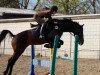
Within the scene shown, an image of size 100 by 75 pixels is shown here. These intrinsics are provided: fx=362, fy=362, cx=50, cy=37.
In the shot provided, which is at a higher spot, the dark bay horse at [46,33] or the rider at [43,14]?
the rider at [43,14]

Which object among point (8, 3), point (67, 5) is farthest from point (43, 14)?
point (8, 3)

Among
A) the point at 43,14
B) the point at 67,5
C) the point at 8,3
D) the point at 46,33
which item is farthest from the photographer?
the point at 8,3

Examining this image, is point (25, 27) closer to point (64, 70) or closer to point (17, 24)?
point (17, 24)

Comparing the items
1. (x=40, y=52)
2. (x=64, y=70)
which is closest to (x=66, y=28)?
(x=64, y=70)

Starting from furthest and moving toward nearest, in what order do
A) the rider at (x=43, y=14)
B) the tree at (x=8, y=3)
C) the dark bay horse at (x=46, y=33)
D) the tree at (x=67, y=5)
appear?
the tree at (x=8, y=3) → the tree at (x=67, y=5) → the dark bay horse at (x=46, y=33) → the rider at (x=43, y=14)

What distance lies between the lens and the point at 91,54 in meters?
20.3

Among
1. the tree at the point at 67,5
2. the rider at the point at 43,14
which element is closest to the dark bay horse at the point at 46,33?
the rider at the point at 43,14

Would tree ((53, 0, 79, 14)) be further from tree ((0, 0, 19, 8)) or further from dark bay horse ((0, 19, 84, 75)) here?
dark bay horse ((0, 19, 84, 75))

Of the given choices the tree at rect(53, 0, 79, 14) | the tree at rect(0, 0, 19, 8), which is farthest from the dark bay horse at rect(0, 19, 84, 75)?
the tree at rect(0, 0, 19, 8)

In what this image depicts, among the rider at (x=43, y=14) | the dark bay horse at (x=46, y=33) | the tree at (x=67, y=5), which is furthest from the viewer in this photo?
the tree at (x=67, y=5)

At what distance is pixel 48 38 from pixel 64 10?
3633cm

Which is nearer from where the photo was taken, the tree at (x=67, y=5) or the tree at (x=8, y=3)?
the tree at (x=67, y=5)

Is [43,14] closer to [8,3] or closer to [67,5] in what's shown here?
[67,5]

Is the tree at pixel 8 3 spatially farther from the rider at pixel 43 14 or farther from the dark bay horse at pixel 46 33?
the rider at pixel 43 14
